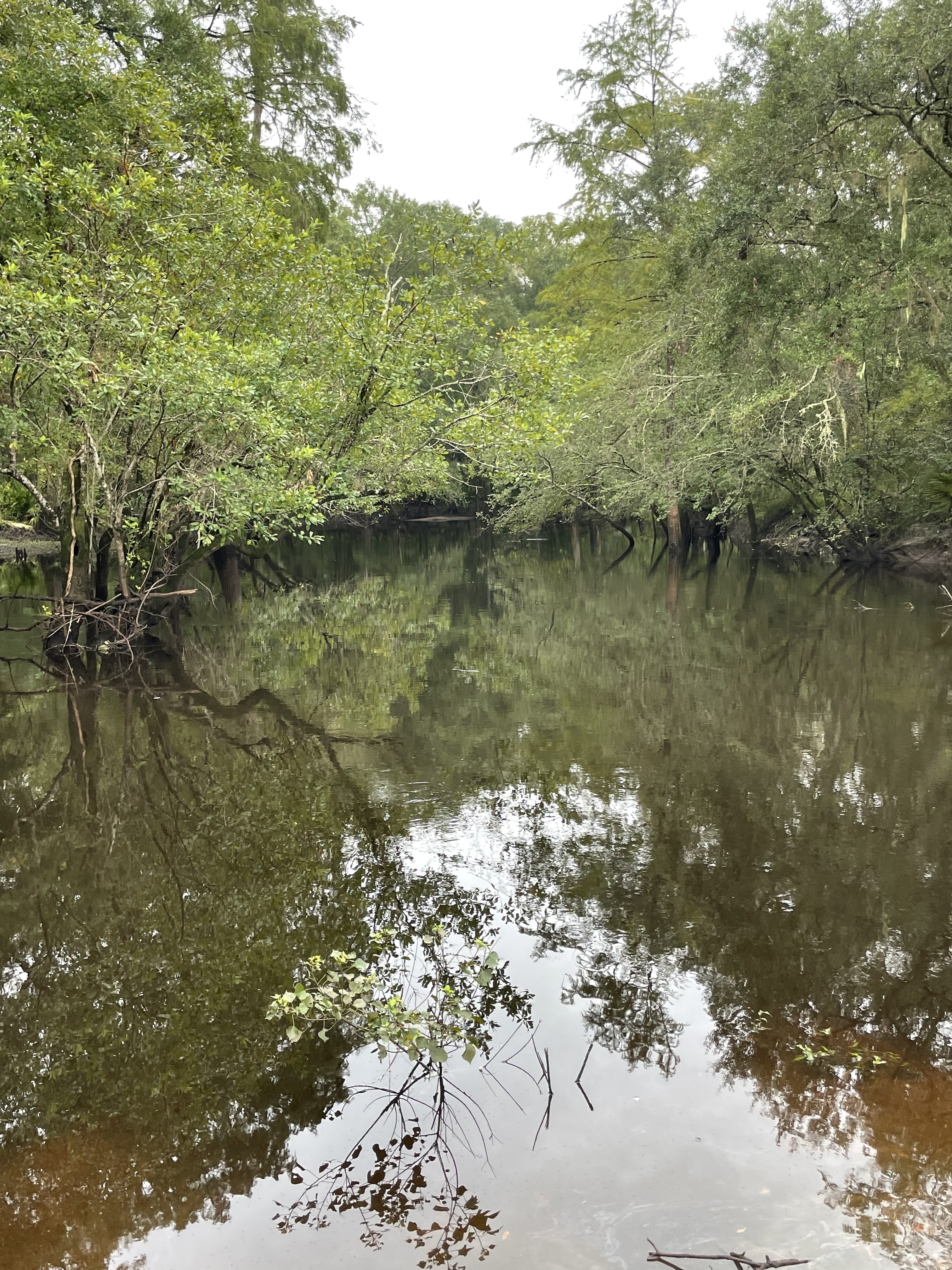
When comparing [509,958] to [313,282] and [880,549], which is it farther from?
[880,549]

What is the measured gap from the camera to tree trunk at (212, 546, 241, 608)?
71.6ft

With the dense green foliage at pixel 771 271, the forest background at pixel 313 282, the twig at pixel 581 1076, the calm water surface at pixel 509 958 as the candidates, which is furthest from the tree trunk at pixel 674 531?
the twig at pixel 581 1076

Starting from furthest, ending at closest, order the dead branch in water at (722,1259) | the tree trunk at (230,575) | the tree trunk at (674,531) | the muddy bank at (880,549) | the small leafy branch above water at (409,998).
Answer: the tree trunk at (674,531) → the muddy bank at (880,549) → the tree trunk at (230,575) → the small leafy branch above water at (409,998) → the dead branch in water at (722,1259)

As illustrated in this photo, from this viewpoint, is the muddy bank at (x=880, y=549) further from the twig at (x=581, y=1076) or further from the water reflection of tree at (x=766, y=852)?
the twig at (x=581, y=1076)

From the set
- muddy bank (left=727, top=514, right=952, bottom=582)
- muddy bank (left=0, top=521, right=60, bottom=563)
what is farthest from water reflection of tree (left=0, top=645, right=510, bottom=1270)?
muddy bank (left=727, top=514, right=952, bottom=582)

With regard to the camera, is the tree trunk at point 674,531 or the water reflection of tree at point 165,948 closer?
the water reflection of tree at point 165,948

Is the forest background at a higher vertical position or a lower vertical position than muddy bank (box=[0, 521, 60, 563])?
lower

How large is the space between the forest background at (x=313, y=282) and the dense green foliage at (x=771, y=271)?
0.08m

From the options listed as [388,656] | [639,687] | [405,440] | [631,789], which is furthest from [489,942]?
[405,440]

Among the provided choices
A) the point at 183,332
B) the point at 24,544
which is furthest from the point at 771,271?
the point at 24,544

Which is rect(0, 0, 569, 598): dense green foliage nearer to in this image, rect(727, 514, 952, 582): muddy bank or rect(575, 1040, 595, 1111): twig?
rect(575, 1040, 595, 1111): twig

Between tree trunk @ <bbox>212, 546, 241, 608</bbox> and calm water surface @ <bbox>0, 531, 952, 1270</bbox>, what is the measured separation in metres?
10.5

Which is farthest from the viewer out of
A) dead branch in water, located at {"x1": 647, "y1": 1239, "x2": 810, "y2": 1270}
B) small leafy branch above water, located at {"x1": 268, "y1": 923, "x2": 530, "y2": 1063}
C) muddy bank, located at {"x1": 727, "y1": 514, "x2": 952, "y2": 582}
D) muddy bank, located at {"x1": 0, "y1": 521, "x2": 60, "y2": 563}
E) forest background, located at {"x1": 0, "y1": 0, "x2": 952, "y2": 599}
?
muddy bank, located at {"x1": 0, "y1": 521, "x2": 60, "y2": 563}

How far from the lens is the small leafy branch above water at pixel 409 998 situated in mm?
3889
